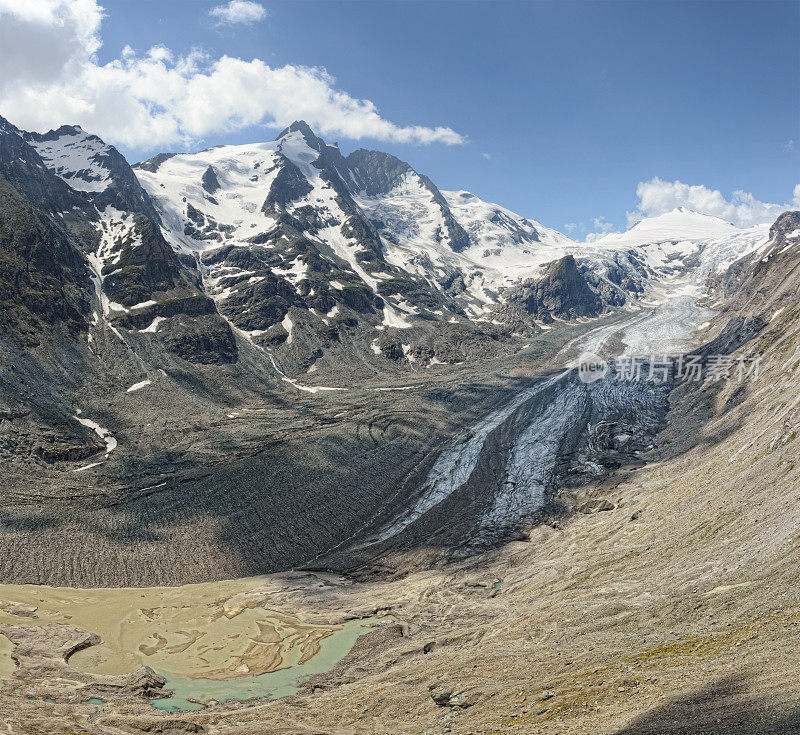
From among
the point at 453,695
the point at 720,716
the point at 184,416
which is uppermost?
the point at 184,416

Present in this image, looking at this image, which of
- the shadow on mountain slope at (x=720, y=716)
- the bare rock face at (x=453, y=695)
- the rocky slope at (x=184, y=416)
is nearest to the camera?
the shadow on mountain slope at (x=720, y=716)

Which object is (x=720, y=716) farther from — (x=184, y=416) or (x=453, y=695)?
(x=184, y=416)

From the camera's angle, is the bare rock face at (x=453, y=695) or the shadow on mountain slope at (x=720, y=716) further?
the bare rock face at (x=453, y=695)

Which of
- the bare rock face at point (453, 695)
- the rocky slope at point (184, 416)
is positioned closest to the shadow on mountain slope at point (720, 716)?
the bare rock face at point (453, 695)

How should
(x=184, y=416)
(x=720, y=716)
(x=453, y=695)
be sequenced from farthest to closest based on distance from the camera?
(x=184, y=416) < (x=453, y=695) < (x=720, y=716)

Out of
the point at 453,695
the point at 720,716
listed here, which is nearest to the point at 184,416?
the point at 453,695

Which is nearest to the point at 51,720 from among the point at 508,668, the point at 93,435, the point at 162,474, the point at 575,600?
the point at 508,668

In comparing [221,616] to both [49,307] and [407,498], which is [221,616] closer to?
[407,498]

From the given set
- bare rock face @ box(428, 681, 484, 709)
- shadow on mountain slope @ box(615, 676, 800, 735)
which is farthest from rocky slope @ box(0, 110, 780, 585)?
shadow on mountain slope @ box(615, 676, 800, 735)

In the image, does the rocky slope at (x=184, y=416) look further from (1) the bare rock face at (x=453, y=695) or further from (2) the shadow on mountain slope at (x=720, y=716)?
(2) the shadow on mountain slope at (x=720, y=716)

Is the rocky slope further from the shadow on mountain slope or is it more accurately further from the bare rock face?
the shadow on mountain slope

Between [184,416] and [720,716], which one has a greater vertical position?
[184,416]

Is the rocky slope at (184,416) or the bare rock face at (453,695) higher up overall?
the rocky slope at (184,416)
